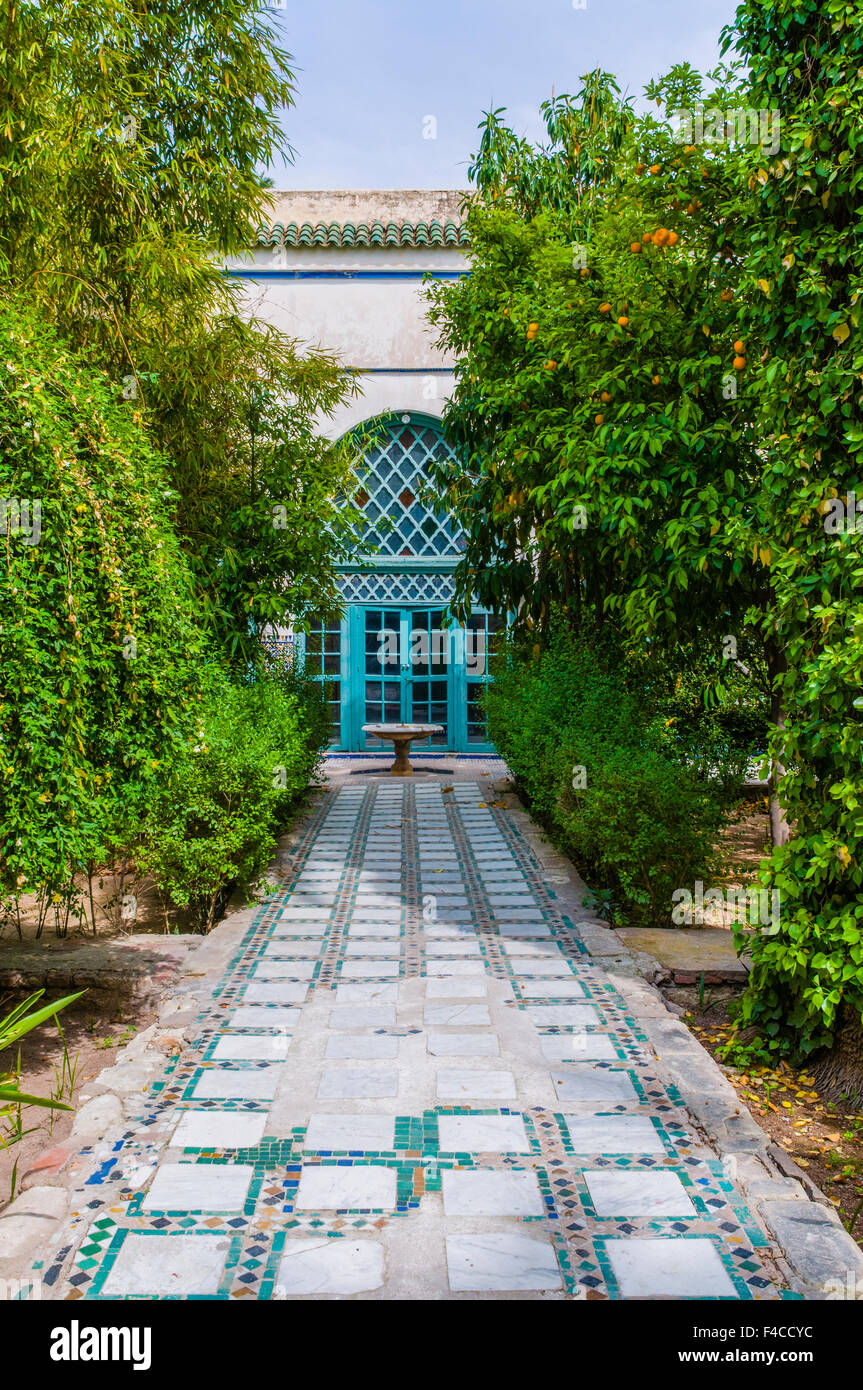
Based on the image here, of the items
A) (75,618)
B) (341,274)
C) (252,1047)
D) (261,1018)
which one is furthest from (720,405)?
(341,274)

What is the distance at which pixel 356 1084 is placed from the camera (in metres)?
3.53

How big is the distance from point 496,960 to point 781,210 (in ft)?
11.2

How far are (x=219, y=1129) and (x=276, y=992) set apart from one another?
4.23 ft

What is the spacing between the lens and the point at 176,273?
552 centimetres

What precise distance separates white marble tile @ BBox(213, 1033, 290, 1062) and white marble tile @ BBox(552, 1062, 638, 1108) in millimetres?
1049

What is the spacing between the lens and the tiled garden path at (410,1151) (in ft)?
7.91

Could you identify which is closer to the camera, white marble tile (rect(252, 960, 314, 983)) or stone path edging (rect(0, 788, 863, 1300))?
stone path edging (rect(0, 788, 863, 1300))

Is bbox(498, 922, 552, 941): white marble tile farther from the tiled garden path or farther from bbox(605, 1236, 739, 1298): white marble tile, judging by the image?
bbox(605, 1236, 739, 1298): white marble tile

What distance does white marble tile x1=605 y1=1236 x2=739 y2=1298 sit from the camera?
2326 mm

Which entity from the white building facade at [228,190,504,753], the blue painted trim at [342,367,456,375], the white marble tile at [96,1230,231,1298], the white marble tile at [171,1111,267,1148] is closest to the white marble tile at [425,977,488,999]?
the white marble tile at [171,1111,267,1148]

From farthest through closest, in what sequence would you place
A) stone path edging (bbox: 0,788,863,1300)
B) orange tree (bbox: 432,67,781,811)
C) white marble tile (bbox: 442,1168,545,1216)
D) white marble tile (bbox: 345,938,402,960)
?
white marble tile (bbox: 345,938,402,960)
orange tree (bbox: 432,67,781,811)
white marble tile (bbox: 442,1168,545,1216)
stone path edging (bbox: 0,788,863,1300)

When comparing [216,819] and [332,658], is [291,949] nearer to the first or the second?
[216,819]

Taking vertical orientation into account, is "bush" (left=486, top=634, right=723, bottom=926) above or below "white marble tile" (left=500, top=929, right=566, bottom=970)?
above
